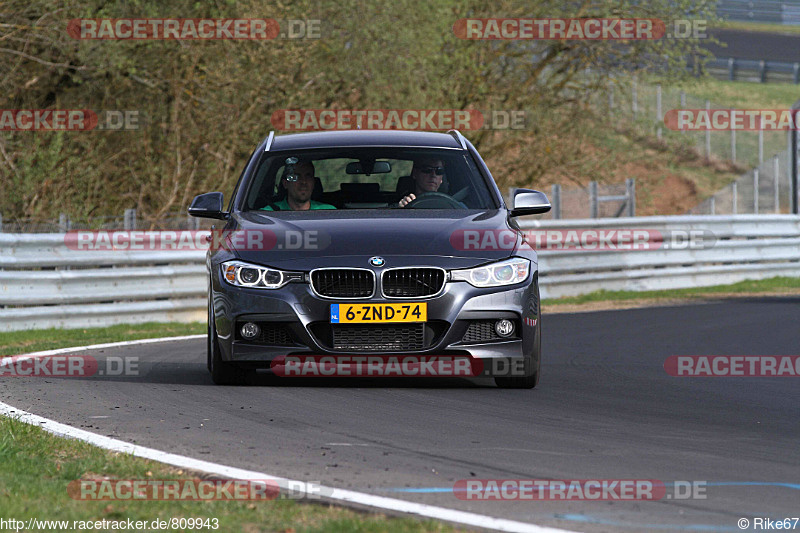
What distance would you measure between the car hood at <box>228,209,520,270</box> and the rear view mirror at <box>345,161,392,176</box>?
64cm

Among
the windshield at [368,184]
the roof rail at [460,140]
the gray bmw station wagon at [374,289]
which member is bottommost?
the gray bmw station wagon at [374,289]

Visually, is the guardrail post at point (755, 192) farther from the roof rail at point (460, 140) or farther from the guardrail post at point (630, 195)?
the roof rail at point (460, 140)

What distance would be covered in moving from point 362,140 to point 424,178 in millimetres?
649

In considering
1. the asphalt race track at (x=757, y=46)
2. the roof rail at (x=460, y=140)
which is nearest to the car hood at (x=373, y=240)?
the roof rail at (x=460, y=140)

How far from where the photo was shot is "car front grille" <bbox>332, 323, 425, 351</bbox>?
26.8 ft

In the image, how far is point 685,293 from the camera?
20281 millimetres

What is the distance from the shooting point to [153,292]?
1527 centimetres

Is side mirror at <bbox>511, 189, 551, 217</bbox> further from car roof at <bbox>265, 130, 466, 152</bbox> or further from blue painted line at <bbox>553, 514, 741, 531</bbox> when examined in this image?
blue painted line at <bbox>553, 514, 741, 531</bbox>

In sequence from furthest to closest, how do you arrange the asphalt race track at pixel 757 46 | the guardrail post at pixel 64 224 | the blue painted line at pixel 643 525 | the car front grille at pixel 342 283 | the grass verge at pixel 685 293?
the asphalt race track at pixel 757 46 → the grass verge at pixel 685 293 → the guardrail post at pixel 64 224 → the car front grille at pixel 342 283 → the blue painted line at pixel 643 525

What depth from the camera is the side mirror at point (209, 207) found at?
9195mm

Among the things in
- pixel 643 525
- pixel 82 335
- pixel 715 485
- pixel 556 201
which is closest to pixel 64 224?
pixel 82 335

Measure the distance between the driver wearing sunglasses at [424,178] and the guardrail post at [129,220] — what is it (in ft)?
25.4

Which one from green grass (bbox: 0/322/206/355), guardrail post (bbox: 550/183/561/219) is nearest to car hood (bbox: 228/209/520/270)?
green grass (bbox: 0/322/206/355)

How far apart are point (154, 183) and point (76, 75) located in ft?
9.41
